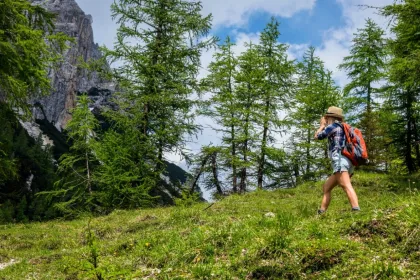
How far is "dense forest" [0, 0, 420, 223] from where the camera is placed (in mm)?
14773

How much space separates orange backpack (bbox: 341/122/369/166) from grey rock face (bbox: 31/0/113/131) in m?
115

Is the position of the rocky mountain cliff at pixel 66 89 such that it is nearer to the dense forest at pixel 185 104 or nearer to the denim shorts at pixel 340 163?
the dense forest at pixel 185 104

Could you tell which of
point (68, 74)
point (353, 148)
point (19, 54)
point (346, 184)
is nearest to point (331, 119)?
point (353, 148)

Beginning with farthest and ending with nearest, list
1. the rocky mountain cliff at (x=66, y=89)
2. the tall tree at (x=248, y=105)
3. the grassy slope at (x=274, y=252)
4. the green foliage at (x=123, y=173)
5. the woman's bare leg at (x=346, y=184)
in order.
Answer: the rocky mountain cliff at (x=66, y=89) → the tall tree at (x=248, y=105) → the green foliage at (x=123, y=173) → the woman's bare leg at (x=346, y=184) → the grassy slope at (x=274, y=252)

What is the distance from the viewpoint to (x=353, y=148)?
767 centimetres

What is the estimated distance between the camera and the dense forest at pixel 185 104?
48.5 feet

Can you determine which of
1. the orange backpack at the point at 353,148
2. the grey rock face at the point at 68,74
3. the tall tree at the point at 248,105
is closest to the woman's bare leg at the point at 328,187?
the orange backpack at the point at 353,148

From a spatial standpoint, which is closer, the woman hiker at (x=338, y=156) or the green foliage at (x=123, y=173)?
the woman hiker at (x=338, y=156)

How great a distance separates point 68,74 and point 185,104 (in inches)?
5079

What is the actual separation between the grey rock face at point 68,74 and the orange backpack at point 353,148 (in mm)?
115015

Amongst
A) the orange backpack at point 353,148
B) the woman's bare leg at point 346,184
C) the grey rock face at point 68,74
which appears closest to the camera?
the woman's bare leg at point 346,184

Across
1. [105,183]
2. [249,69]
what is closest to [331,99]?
[249,69]

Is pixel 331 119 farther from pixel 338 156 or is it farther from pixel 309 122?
pixel 309 122

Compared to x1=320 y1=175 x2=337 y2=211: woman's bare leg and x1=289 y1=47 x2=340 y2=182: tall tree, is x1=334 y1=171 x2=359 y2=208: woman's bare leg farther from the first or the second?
x1=289 y1=47 x2=340 y2=182: tall tree
